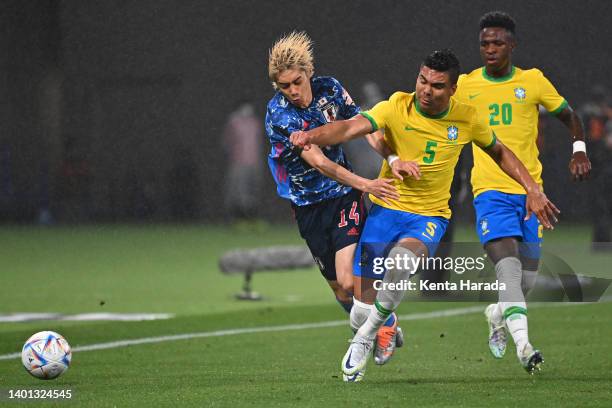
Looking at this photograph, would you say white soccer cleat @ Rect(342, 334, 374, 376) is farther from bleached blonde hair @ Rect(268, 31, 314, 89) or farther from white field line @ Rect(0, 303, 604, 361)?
white field line @ Rect(0, 303, 604, 361)

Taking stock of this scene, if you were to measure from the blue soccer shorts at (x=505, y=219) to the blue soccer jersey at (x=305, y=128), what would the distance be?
2.87 ft

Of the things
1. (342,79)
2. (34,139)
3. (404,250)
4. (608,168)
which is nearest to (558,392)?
(404,250)

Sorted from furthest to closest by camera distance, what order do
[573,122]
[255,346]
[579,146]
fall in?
[255,346], [573,122], [579,146]

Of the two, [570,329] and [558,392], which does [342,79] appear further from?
[558,392]

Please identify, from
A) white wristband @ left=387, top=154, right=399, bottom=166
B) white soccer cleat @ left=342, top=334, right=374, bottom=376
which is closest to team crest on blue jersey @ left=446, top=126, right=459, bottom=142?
white wristband @ left=387, top=154, right=399, bottom=166

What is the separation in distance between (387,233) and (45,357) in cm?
209

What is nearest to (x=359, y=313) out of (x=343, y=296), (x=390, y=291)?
(x=390, y=291)

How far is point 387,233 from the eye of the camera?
746cm

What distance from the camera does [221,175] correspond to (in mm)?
23078

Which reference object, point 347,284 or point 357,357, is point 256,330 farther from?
point 357,357

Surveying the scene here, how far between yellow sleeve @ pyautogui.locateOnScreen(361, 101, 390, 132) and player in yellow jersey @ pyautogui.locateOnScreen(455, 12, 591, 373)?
95 cm

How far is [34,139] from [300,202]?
16216 mm

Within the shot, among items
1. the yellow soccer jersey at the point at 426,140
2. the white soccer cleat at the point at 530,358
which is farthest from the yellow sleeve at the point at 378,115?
the white soccer cleat at the point at 530,358

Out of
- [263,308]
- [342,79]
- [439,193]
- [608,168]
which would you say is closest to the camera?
[439,193]
